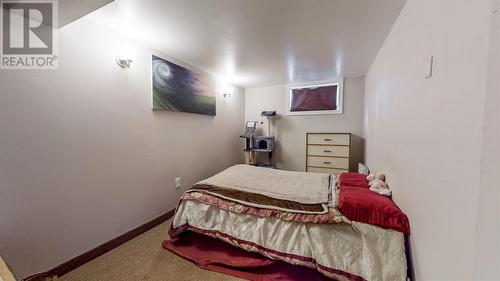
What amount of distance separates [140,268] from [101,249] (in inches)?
19.1

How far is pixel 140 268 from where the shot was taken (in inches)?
58.6

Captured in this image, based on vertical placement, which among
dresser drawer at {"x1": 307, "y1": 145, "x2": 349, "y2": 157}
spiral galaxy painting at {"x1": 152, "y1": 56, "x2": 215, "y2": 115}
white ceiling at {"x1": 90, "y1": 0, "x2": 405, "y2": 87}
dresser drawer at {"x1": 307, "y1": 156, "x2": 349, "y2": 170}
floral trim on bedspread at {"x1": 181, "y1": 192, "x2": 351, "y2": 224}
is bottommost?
floral trim on bedspread at {"x1": 181, "y1": 192, "x2": 351, "y2": 224}

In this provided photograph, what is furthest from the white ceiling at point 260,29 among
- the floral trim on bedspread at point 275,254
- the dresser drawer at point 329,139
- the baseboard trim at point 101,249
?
the baseboard trim at point 101,249

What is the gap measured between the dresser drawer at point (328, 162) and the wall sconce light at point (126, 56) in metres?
2.91

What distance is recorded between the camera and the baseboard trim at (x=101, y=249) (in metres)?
1.40

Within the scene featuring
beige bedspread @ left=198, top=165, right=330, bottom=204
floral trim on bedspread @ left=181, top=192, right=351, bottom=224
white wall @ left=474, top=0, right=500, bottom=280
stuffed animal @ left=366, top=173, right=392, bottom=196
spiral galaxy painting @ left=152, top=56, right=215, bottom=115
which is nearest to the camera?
white wall @ left=474, top=0, right=500, bottom=280

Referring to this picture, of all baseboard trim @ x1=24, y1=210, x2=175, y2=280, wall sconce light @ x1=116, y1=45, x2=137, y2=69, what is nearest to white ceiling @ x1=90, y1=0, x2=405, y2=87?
wall sconce light @ x1=116, y1=45, x2=137, y2=69

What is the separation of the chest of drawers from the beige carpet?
233 centimetres

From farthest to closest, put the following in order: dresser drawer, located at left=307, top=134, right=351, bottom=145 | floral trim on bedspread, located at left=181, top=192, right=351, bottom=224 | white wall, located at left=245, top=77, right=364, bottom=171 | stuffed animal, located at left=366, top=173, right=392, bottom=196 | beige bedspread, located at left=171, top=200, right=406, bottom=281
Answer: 1. white wall, located at left=245, top=77, right=364, bottom=171
2. dresser drawer, located at left=307, top=134, right=351, bottom=145
3. stuffed animal, located at left=366, top=173, right=392, bottom=196
4. floral trim on bedspread, located at left=181, top=192, right=351, bottom=224
5. beige bedspread, located at left=171, top=200, right=406, bottom=281

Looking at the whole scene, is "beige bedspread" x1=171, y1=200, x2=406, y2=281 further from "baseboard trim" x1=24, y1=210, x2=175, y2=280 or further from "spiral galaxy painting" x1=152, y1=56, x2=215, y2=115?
"spiral galaxy painting" x1=152, y1=56, x2=215, y2=115

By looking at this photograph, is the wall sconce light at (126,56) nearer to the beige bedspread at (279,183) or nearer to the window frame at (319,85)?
the beige bedspread at (279,183)

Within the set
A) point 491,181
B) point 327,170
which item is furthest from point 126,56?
point 327,170

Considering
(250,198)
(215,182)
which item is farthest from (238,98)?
(250,198)

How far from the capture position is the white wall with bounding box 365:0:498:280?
601 mm
